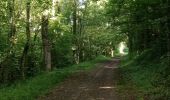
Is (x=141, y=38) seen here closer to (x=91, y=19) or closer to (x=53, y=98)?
(x=53, y=98)

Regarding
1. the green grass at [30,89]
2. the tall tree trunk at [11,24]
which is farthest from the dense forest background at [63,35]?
the green grass at [30,89]

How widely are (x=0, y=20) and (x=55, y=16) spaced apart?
488cm

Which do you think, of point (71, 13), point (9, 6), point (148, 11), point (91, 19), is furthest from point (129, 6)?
point (91, 19)

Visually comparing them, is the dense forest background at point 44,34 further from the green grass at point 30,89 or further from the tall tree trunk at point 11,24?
the green grass at point 30,89

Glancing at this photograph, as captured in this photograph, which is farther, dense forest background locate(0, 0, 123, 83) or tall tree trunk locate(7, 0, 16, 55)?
dense forest background locate(0, 0, 123, 83)

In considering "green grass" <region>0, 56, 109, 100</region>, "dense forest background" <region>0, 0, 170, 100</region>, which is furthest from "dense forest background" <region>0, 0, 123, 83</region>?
"green grass" <region>0, 56, 109, 100</region>

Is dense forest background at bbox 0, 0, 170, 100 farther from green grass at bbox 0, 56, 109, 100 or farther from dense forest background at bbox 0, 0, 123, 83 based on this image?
green grass at bbox 0, 56, 109, 100

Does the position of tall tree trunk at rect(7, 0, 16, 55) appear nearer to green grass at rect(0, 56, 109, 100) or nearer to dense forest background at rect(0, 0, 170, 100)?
dense forest background at rect(0, 0, 170, 100)

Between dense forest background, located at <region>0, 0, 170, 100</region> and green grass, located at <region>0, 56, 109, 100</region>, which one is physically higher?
dense forest background, located at <region>0, 0, 170, 100</region>

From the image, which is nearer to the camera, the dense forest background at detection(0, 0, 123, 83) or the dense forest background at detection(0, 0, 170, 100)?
the dense forest background at detection(0, 0, 170, 100)

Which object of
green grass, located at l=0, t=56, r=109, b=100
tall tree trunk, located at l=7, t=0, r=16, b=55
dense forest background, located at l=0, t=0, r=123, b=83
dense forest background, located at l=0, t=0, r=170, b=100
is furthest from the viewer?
dense forest background, located at l=0, t=0, r=123, b=83

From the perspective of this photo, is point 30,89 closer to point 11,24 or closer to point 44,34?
point 11,24

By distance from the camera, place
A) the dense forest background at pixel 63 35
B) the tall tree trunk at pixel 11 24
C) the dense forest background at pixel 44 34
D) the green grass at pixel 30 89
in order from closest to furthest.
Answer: the green grass at pixel 30 89 → the dense forest background at pixel 63 35 → the tall tree trunk at pixel 11 24 → the dense forest background at pixel 44 34

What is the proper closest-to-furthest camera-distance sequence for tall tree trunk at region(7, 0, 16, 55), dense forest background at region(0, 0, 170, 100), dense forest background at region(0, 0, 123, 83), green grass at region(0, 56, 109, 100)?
green grass at region(0, 56, 109, 100) < dense forest background at region(0, 0, 170, 100) < tall tree trunk at region(7, 0, 16, 55) < dense forest background at region(0, 0, 123, 83)
